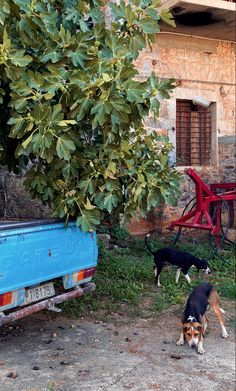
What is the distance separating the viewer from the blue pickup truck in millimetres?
3932

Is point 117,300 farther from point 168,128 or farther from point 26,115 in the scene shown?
point 168,128

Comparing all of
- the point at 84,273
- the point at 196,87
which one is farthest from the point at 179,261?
the point at 196,87

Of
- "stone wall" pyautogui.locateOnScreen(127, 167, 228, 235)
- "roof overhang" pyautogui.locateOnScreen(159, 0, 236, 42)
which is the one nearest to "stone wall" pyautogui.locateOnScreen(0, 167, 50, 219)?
"stone wall" pyautogui.locateOnScreen(127, 167, 228, 235)

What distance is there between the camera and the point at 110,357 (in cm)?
460

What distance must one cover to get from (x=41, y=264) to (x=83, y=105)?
1414 millimetres

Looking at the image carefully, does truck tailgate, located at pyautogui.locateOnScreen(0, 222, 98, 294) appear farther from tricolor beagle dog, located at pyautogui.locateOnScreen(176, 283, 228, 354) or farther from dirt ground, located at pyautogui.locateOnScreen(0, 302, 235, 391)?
tricolor beagle dog, located at pyautogui.locateOnScreen(176, 283, 228, 354)

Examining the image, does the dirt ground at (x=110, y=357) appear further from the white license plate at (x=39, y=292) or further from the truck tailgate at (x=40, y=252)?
the truck tailgate at (x=40, y=252)

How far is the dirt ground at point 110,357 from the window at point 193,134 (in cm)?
542

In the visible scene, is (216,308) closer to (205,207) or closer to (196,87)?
(205,207)

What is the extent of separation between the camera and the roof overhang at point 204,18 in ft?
30.4

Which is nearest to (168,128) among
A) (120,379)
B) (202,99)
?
(202,99)

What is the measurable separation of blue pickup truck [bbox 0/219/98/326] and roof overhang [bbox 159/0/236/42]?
6.14m

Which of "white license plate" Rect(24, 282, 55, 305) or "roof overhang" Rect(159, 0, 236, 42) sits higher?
"roof overhang" Rect(159, 0, 236, 42)

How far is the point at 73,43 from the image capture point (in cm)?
427
